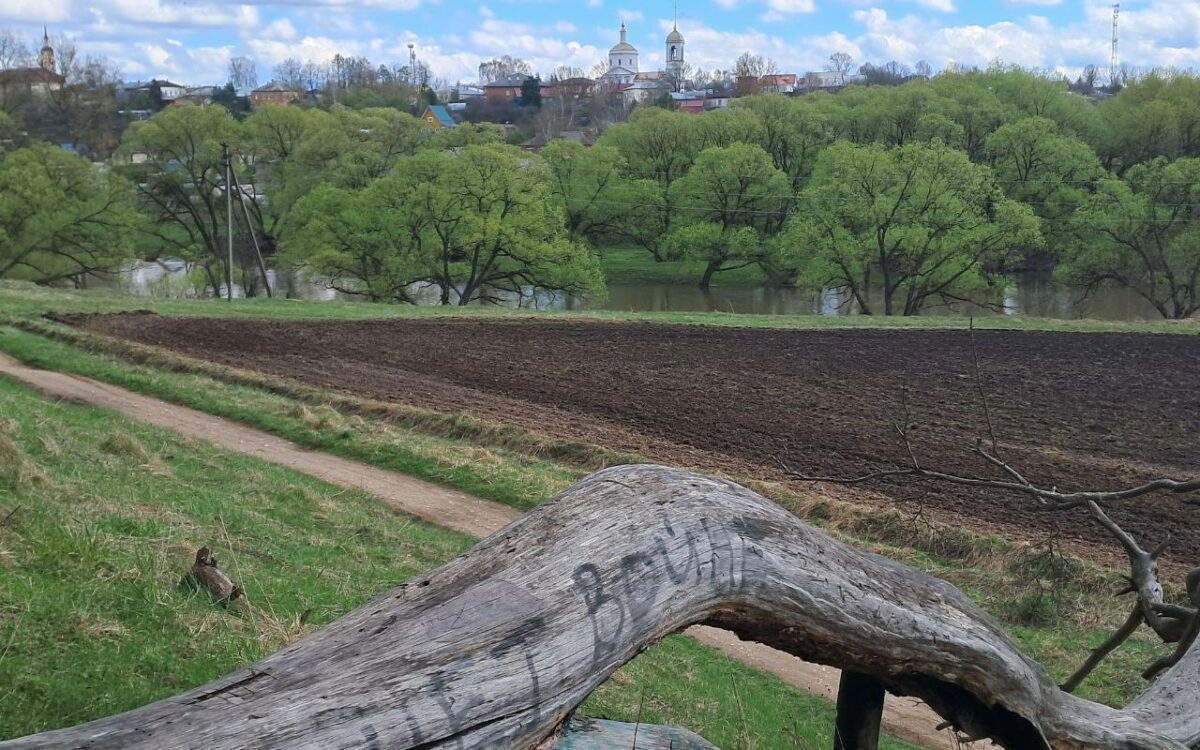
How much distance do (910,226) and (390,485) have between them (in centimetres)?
3663

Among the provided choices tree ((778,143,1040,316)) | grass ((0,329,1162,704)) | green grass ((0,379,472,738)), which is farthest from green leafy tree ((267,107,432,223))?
green grass ((0,379,472,738))

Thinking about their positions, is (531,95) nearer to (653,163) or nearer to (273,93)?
(273,93)

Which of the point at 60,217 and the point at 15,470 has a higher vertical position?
the point at 60,217

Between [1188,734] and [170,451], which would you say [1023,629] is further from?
[170,451]

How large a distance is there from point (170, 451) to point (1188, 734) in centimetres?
1186

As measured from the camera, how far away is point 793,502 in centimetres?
1352

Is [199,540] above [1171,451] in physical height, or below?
above

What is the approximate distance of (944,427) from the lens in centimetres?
1797

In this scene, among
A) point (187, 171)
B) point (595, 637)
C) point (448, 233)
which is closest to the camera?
point (595, 637)

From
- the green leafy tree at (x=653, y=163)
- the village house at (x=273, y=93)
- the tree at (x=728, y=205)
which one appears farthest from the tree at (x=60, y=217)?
the village house at (x=273, y=93)

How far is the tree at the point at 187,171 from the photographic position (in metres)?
56.7

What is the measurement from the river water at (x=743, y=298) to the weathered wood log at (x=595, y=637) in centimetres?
4383

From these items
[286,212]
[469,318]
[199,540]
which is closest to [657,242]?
[286,212]

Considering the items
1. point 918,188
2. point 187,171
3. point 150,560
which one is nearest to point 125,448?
point 150,560
